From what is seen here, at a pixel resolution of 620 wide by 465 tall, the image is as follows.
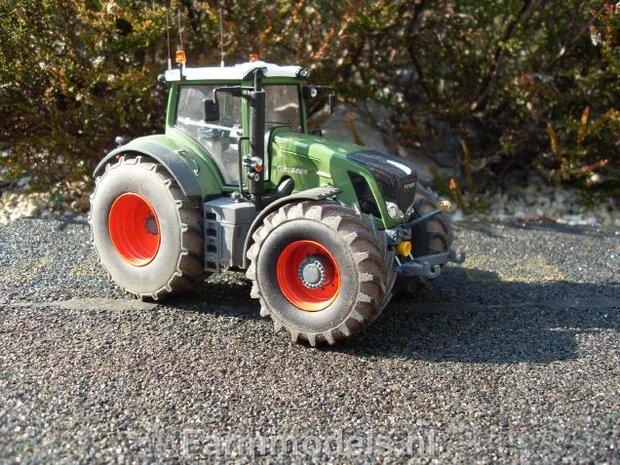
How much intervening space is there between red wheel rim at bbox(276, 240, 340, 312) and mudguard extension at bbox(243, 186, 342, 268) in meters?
0.35

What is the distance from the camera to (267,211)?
528 cm

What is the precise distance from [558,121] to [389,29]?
2755 millimetres

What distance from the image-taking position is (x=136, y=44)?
8688mm

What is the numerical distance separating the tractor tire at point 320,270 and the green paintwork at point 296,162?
40 centimetres

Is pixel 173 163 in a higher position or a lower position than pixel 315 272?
higher

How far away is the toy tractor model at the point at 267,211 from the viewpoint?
4.98 m

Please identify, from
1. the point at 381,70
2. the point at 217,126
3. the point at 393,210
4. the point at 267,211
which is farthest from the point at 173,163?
the point at 381,70

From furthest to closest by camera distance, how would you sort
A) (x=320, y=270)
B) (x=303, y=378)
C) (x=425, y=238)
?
(x=425, y=238) → (x=320, y=270) → (x=303, y=378)

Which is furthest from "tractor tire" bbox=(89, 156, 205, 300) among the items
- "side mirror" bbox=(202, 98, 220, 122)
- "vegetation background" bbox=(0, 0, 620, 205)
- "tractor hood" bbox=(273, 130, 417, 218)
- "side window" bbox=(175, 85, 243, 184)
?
"vegetation background" bbox=(0, 0, 620, 205)

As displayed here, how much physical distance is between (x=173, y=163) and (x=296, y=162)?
1021 millimetres

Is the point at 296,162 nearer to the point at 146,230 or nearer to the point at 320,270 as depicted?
the point at 320,270

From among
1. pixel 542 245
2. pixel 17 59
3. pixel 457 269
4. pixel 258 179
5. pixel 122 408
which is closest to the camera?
pixel 122 408

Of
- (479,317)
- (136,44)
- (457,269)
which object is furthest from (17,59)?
(479,317)

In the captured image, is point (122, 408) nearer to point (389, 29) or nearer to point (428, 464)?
point (428, 464)
